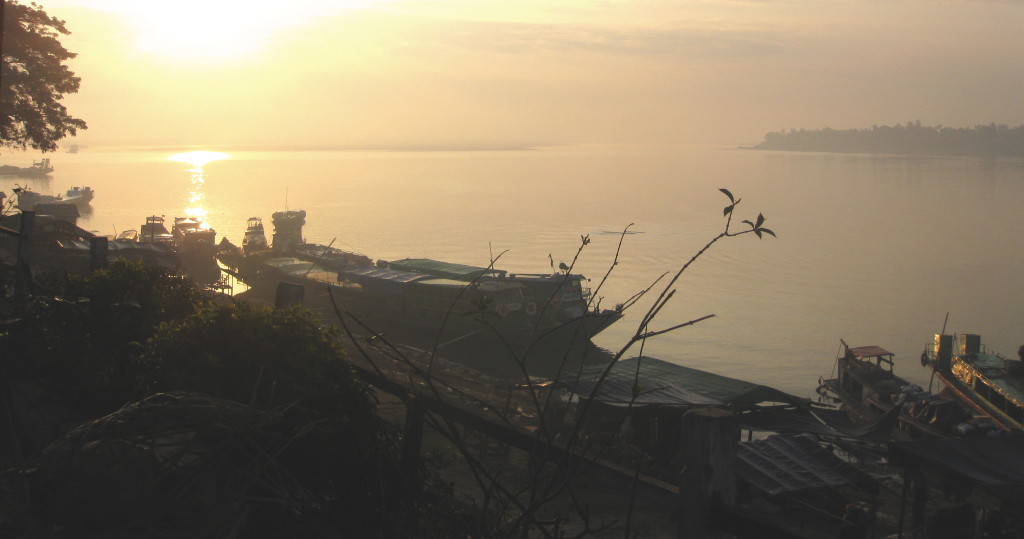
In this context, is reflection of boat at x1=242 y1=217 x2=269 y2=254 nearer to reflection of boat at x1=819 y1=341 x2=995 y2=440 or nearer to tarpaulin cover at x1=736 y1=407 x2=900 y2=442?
reflection of boat at x1=819 y1=341 x2=995 y2=440

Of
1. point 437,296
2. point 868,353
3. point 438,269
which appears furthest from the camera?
point 438,269

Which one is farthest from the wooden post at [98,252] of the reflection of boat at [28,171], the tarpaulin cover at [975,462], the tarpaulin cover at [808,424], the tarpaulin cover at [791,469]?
→ the reflection of boat at [28,171]

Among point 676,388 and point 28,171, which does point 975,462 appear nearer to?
point 676,388

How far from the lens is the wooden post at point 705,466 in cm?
255

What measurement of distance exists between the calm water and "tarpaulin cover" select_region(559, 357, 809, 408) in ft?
14.4

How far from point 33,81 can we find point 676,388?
14311 mm

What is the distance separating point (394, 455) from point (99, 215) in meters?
75.8

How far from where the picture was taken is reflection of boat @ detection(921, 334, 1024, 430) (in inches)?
791

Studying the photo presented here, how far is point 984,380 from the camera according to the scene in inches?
835

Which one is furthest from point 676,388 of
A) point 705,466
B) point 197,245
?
point 197,245

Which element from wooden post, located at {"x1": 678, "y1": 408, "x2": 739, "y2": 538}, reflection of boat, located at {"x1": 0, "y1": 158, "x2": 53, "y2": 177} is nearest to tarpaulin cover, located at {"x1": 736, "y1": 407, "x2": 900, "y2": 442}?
wooden post, located at {"x1": 678, "y1": 408, "x2": 739, "y2": 538}

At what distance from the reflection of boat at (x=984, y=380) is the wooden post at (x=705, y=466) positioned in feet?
64.9

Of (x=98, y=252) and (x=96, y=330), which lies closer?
(x=96, y=330)

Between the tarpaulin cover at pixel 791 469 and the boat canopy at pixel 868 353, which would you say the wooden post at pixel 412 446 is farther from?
the boat canopy at pixel 868 353
